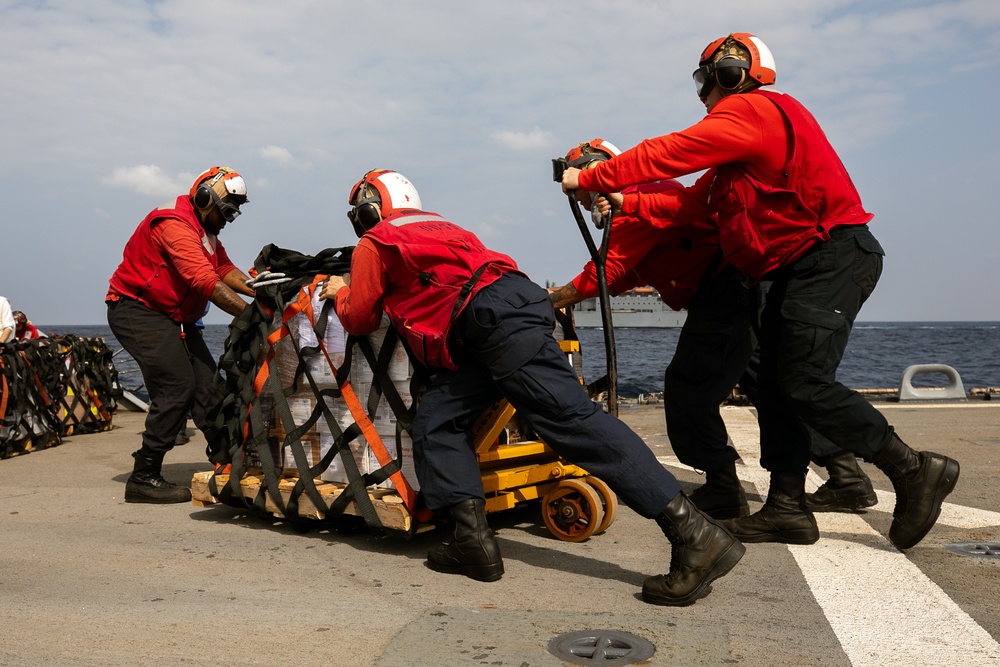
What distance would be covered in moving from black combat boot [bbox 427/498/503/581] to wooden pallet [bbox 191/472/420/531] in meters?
0.29

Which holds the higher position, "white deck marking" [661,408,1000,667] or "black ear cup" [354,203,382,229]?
"black ear cup" [354,203,382,229]

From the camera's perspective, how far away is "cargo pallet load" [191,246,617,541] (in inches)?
180

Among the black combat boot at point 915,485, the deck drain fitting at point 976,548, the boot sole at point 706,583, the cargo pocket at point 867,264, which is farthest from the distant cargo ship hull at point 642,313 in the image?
the boot sole at point 706,583

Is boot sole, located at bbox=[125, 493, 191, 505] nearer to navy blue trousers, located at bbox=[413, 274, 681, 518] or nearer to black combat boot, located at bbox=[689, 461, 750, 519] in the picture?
navy blue trousers, located at bbox=[413, 274, 681, 518]

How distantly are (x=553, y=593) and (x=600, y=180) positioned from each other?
1826 mm

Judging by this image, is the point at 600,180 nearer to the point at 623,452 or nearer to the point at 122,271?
the point at 623,452

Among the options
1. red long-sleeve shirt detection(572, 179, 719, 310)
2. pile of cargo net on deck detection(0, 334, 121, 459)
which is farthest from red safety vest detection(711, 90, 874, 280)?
pile of cargo net on deck detection(0, 334, 121, 459)

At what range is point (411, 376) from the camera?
453 cm

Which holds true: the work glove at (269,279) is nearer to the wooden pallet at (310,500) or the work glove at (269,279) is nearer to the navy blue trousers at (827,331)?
the wooden pallet at (310,500)

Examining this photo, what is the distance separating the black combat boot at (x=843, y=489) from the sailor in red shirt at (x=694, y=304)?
56cm

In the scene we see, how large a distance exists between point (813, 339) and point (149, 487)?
421 cm

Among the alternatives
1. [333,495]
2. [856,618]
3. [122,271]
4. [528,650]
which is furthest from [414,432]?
[122,271]

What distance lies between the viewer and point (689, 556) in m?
3.58

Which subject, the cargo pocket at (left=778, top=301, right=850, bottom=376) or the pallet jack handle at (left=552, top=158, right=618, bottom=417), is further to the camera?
the pallet jack handle at (left=552, top=158, right=618, bottom=417)
